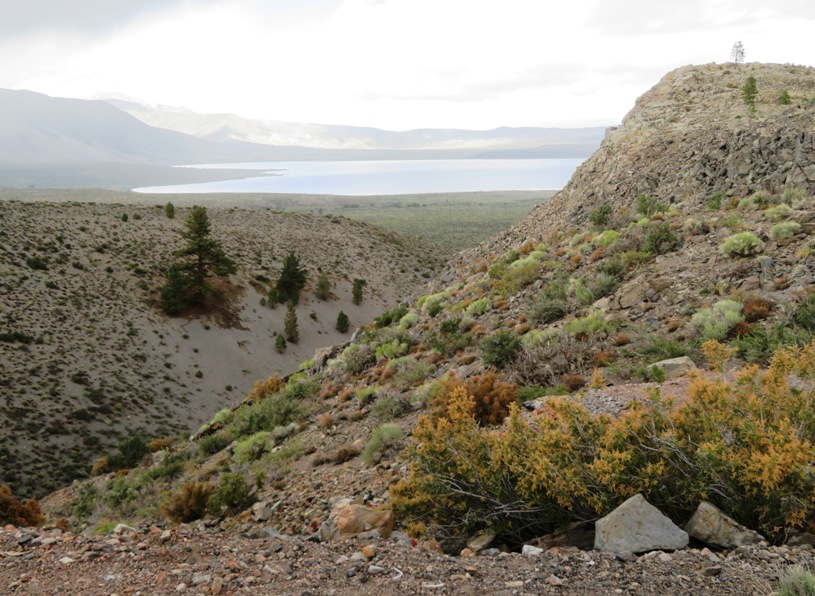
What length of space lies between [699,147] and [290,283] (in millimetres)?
31048

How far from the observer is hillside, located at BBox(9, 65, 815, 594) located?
4324 mm

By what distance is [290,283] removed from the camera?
1724 inches

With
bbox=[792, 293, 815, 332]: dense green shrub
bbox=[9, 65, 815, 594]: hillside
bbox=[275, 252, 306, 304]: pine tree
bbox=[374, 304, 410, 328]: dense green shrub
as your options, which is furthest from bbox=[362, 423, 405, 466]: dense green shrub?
bbox=[275, 252, 306, 304]: pine tree

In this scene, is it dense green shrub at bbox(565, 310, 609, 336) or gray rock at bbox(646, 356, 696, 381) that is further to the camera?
dense green shrub at bbox(565, 310, 609, 336)

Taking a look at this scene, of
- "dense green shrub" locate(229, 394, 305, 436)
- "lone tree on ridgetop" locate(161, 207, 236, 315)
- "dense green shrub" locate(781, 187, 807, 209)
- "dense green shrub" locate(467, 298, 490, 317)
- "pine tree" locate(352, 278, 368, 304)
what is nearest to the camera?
"dense green shrub" locate(229, 394, 305, 436)

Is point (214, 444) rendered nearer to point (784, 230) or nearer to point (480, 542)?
point (480, 542)

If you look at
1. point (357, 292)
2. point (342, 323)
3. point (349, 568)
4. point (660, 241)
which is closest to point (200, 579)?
point (349, 568)

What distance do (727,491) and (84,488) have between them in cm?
1652

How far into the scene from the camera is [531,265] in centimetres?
1694

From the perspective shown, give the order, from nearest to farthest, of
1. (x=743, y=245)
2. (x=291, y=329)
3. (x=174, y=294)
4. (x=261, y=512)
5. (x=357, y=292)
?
(x=261, y=512) → (x=743, y=245) → (x=174, y=294) → (x=291, y=329) → (x=357, y=292)

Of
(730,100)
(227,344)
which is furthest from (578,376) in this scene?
(227,344)

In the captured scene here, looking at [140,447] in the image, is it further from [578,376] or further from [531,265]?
[578,376]

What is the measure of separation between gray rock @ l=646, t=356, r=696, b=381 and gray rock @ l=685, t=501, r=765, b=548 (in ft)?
12.0

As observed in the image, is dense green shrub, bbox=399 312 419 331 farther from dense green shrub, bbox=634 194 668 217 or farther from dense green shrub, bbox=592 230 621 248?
dense green shrub, bbox=634 194 668 217
